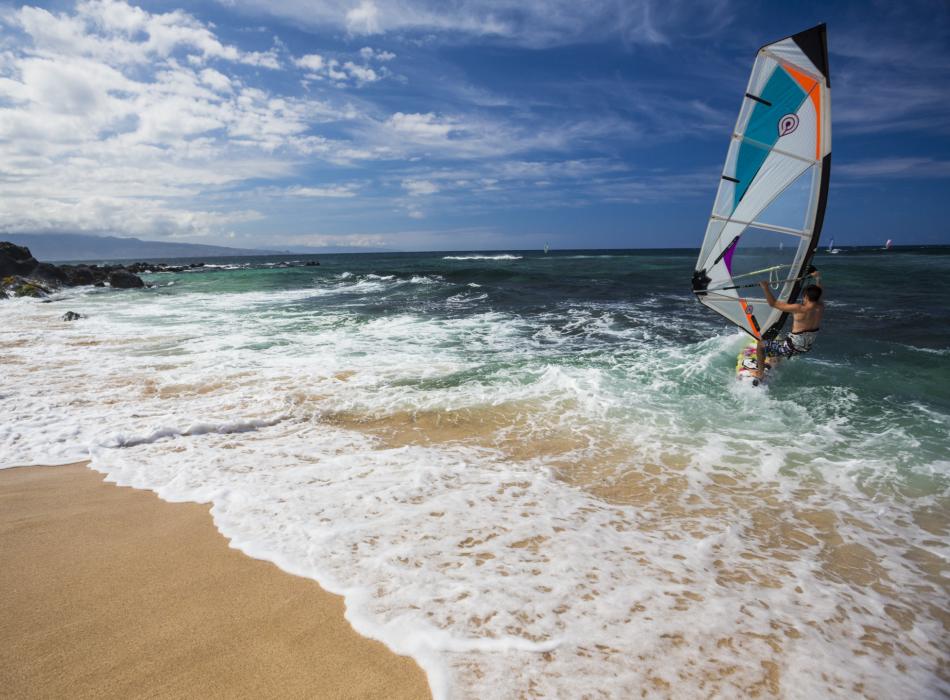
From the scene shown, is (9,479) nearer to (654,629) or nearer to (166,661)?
(166,661)

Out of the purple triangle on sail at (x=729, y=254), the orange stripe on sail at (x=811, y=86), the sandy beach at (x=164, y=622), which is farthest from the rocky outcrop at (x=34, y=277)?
the orange stripe on sail at (x=811, y=86)

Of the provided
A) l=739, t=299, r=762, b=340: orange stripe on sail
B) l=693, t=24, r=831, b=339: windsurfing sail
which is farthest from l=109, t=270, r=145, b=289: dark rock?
l=739, t=299, r=762, b=340: orange stripe on sail

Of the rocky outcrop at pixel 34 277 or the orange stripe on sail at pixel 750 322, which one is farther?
the rocky outcrop at pixel 34 277

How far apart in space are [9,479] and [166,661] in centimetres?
363

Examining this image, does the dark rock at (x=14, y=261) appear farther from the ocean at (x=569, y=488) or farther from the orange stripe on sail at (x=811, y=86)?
the orange stripe on sail at (x=811, y=86)

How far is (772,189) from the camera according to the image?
7.45m

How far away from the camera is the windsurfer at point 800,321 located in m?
7.38

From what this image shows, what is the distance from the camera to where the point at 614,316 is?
53.8ft

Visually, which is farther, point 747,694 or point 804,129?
point 804,129

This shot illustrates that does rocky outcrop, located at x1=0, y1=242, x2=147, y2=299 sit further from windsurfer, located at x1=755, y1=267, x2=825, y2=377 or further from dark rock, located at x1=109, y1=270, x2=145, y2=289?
windsurfer, located at x1=755, y1=267, x2=825, y2=377

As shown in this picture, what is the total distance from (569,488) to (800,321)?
565 cm

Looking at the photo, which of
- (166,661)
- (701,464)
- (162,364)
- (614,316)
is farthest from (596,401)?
(614,316)

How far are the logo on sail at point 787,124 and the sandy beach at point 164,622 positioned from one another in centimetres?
841

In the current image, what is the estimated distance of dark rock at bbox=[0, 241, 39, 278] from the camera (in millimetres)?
28702
